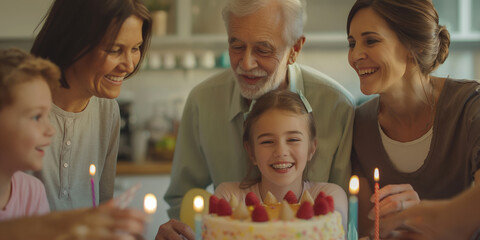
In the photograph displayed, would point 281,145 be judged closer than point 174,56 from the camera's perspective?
Yes

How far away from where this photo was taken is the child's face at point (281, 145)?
5.81 ft

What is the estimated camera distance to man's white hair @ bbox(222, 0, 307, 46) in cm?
208

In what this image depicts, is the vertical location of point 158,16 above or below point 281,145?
above

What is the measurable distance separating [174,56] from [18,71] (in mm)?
3409

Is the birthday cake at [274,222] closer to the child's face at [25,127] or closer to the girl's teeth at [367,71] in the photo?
the child's face at [25,127]

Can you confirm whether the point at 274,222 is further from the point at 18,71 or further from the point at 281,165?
the point at 18,71

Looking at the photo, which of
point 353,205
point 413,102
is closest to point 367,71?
point 413,102

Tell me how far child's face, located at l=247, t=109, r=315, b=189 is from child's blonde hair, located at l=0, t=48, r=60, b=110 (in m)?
0.79

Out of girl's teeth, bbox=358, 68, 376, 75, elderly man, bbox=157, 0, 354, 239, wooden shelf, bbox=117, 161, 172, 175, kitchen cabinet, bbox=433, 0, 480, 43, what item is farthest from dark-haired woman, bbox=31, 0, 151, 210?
kitchen cabinet, bbox=433, 0, 480, 43

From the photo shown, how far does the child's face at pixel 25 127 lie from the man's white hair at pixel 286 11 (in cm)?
105

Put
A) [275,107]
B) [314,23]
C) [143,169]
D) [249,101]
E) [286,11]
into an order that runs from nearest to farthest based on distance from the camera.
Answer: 1. [275,107]
2. [286,11]
3. [249,101]
4. [143,169]
5. [314,23]

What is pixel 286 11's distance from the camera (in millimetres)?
2141

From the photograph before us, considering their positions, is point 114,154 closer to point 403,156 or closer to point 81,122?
point 81,122

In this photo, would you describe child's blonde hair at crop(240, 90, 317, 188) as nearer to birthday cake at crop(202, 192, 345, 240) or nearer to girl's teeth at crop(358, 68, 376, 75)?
girl's teeth at crop(358, 68, 376, 75)
